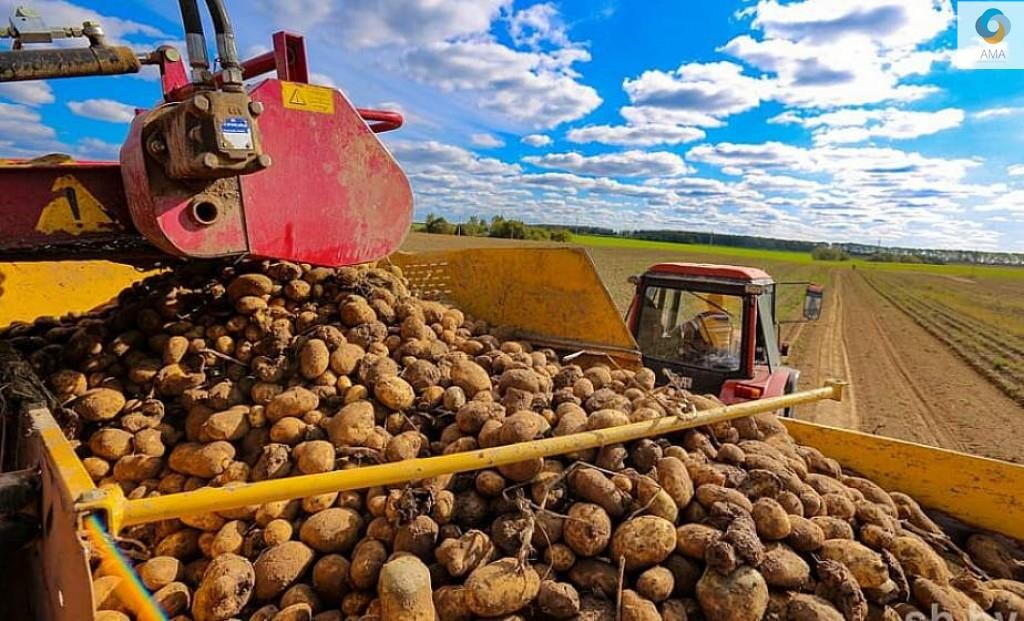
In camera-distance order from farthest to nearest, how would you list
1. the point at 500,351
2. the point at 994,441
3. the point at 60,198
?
the point at 994,441 < the point at 500,351 < the point at 60,198

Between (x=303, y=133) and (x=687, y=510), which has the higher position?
(x=303, y=133)

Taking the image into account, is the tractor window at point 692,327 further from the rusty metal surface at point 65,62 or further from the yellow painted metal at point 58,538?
the yellow painted metal at point 58,538

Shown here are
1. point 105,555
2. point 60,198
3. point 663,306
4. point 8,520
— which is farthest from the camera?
point 663,306

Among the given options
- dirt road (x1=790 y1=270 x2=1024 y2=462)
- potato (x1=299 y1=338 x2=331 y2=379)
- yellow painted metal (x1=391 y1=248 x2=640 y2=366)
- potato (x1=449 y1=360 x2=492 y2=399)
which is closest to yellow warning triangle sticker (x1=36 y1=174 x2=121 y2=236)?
potato (x1=299 y1=338 x2=331 y2=379)

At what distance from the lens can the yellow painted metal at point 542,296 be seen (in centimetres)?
404

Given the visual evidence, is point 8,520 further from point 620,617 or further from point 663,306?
point 663,306

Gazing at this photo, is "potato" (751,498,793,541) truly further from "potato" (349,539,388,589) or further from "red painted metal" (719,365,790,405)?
"red painted metal" (719,365,790,405)

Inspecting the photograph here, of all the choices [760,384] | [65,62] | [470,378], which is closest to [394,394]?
[470,378]

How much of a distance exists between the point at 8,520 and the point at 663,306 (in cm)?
443

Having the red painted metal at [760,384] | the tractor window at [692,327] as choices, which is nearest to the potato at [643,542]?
the red painted metal at [760,384]

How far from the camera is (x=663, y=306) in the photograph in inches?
199

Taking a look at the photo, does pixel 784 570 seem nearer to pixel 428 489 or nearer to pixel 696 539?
pixel 696 539

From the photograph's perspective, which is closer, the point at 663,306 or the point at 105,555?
the point at 105,555

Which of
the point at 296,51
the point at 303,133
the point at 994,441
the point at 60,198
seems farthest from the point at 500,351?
the point at 994,441
